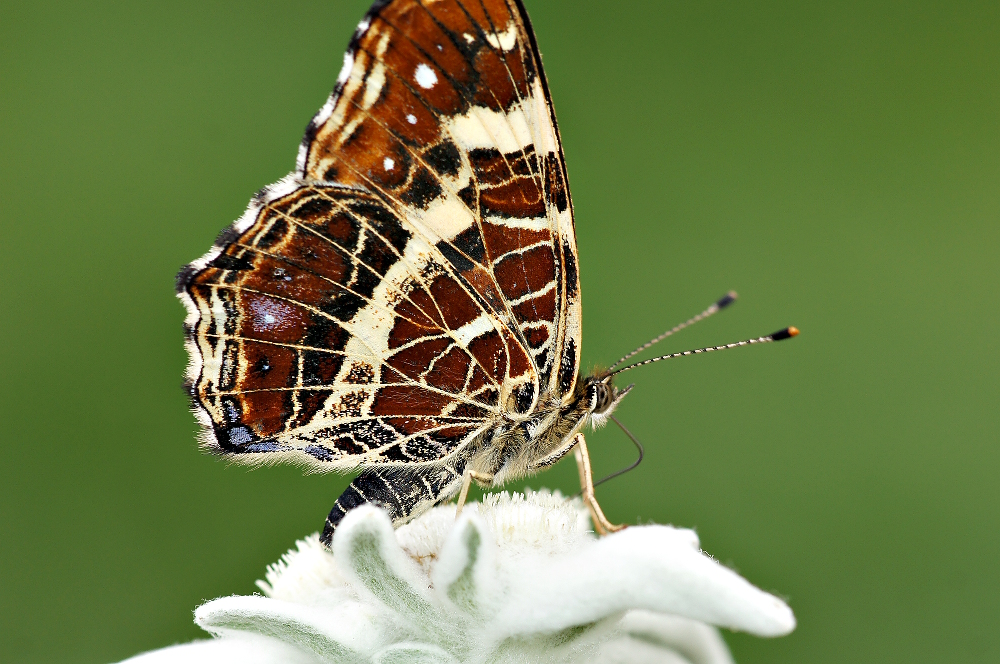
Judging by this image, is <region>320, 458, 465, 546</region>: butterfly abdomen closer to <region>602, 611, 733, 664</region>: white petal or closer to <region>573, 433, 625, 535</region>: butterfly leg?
<region>573, 433, 625, 535</region>: butterfly leg

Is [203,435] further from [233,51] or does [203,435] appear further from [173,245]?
[233,51]

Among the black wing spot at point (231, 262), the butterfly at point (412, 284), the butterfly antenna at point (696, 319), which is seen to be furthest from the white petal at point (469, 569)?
the black wing spot at point (231, 262)

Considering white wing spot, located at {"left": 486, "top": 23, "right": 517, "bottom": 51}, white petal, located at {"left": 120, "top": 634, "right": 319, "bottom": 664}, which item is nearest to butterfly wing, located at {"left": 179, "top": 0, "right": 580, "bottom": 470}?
white wing spot, located at {"left": 486, "top": 23, "right": 517, "bottom": 51}

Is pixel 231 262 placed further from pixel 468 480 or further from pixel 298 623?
pixel 298 623

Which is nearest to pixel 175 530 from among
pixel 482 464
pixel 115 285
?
pixel 115 285

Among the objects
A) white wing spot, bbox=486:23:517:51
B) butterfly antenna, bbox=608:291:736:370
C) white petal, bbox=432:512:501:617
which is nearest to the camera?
white petal, bbox=432:512:501:617

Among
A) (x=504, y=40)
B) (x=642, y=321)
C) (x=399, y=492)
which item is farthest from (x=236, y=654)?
(x=642, y=321)
